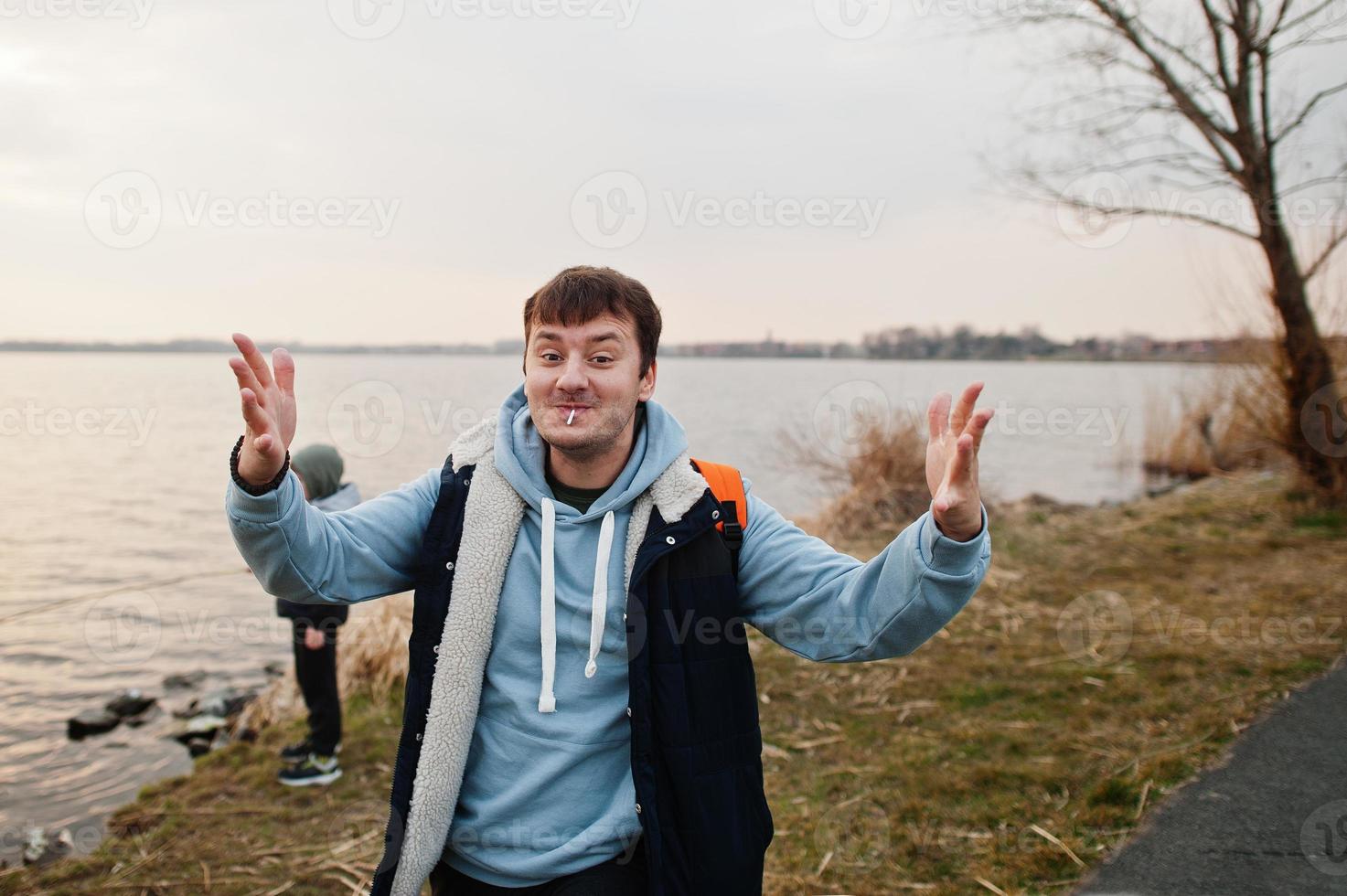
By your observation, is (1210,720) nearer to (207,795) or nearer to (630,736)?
(630,736)

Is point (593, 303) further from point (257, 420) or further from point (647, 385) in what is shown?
point (257, 420)

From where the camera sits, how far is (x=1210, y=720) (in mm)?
5113

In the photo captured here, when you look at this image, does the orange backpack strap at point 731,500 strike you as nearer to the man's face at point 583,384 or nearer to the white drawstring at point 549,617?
the man's face at point 583,384

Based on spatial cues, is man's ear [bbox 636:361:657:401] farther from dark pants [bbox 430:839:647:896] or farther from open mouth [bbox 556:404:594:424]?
dark pants [bbox 430:839:647:896]

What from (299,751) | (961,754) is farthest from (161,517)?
(961,754)

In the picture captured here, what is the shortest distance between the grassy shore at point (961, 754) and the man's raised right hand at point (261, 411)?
9.52 ft

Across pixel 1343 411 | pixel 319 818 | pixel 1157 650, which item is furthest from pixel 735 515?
pixel 1343 411

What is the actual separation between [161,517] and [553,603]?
16658 mm

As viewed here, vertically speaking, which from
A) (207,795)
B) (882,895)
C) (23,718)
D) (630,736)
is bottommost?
(23,718)

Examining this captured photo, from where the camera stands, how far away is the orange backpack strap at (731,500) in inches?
103

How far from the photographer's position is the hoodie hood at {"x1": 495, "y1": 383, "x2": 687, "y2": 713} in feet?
8.21

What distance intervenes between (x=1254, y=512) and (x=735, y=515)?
442 inches

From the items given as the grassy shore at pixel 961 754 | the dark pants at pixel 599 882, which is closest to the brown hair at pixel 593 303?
the dark pants at pixel 599 882

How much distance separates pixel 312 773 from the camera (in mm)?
5512
